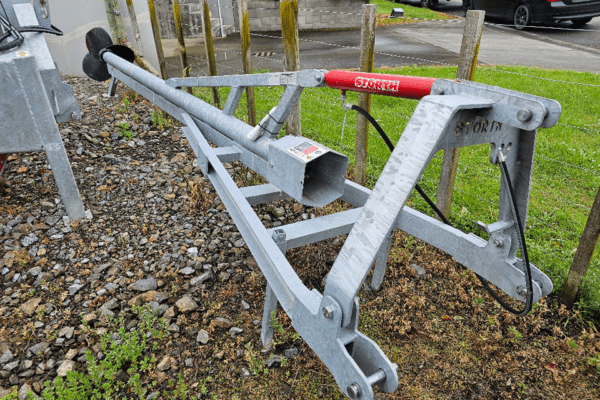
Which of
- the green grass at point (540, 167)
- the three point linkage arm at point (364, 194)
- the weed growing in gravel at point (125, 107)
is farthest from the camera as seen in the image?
the weed growing in gravel at point (125, 107)

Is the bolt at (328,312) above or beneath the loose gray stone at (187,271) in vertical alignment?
above

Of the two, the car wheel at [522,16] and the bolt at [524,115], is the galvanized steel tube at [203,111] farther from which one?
the car wheel at [522,16]

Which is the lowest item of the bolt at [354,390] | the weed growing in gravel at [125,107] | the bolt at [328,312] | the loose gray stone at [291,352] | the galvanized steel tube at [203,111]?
the loose gray stone at [291,352]

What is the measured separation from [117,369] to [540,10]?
12969 mm

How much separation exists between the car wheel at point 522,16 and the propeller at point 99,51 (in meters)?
10.8

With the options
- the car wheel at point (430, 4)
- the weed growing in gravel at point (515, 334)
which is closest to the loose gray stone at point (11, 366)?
the weed growing in gravel at point (515, 334)

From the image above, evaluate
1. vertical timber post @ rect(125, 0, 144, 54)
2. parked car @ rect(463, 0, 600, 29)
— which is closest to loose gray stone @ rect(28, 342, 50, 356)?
vertical timber post @ rect(125, 0, 144, 54)

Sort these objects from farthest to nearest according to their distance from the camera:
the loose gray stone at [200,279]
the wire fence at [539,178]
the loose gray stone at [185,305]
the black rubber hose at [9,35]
A: the wire fence at [539,178], the black rubber hose at [9,35], the loose gray stone at [200,279], the loose gray stone at [185,305]

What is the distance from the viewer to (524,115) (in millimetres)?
1296

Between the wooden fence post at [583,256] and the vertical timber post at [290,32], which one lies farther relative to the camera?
the vertical timber post at [290,32]

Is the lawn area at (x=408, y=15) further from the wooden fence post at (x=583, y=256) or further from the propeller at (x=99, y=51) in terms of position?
the wooden fence post at (x=583, y=256)

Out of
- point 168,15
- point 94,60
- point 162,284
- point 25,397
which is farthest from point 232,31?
point 25,397

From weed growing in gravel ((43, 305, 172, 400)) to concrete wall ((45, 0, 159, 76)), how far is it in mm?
6365

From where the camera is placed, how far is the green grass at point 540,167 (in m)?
3.56
